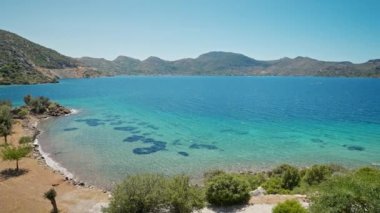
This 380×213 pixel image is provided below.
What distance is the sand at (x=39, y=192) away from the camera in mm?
29438

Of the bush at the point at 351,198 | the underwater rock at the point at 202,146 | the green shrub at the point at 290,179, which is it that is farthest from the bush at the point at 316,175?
the underwater rock at the point at 202,146

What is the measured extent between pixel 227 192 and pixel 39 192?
2106cm

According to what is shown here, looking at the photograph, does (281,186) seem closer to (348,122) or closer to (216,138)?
(216,138)

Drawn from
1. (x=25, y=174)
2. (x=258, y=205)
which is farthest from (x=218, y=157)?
(x=25, y=174)

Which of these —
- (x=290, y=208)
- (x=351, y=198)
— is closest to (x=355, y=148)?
(x=290, y=208)

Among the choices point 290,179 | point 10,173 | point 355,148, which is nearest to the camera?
point 290,179

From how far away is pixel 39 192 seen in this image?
33.6 m

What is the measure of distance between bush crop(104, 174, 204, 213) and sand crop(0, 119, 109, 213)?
822 centimetres

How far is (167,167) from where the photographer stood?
44906mm

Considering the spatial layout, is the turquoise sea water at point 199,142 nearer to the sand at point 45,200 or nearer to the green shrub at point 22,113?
the sand at point 45,200

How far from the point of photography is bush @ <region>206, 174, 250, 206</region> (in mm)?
26125

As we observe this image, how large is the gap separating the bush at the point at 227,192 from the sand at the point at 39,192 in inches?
427

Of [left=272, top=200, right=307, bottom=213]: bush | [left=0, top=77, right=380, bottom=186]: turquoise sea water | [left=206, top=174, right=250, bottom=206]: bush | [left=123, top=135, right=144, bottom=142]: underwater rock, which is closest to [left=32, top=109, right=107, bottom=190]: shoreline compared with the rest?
[left=0, top=77, right=380, bottom=186]: turquoise sea water

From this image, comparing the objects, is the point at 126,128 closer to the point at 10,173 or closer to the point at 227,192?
the point at 10,173
